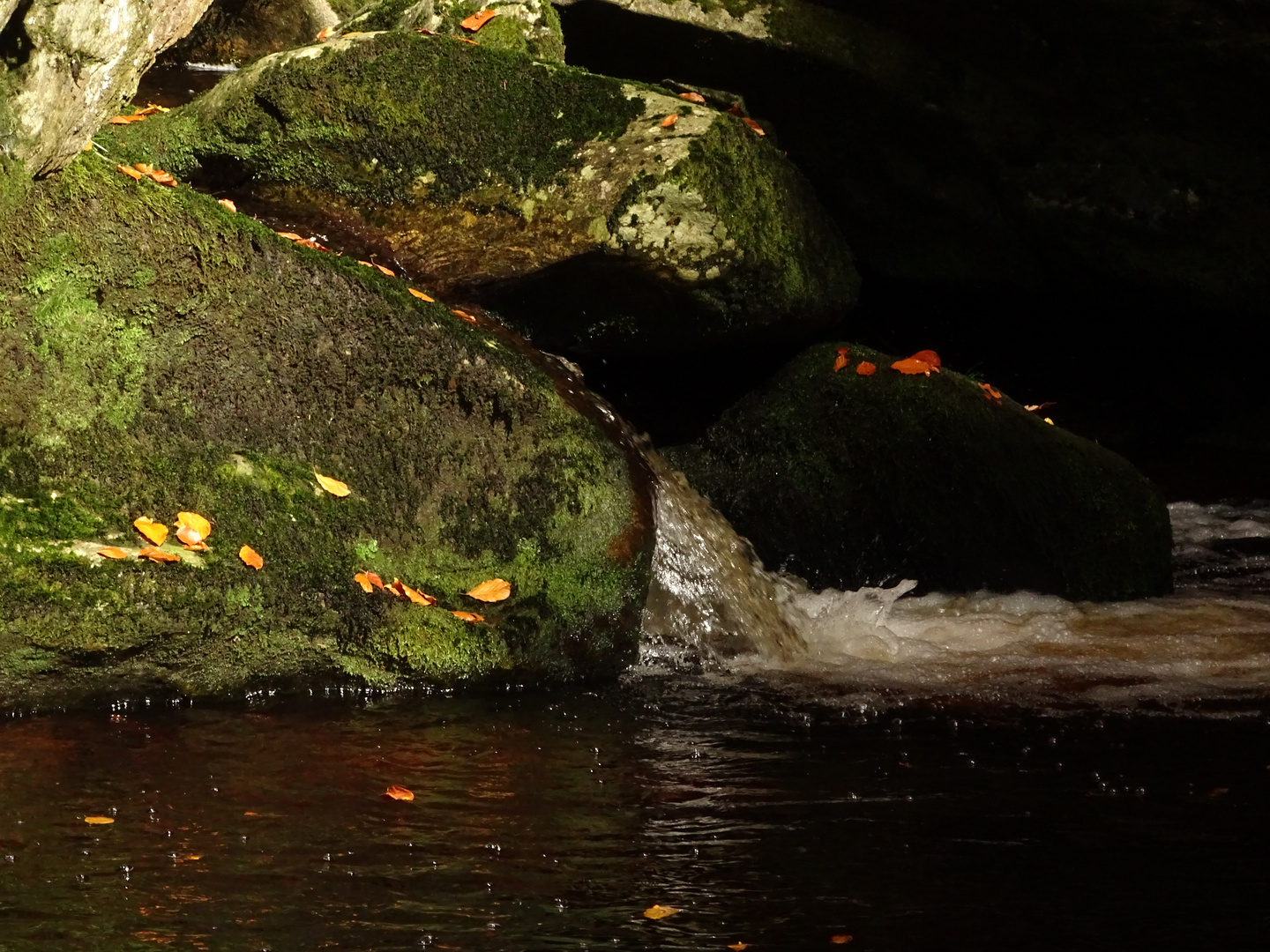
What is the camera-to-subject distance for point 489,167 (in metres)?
6.86

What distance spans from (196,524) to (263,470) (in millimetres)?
393

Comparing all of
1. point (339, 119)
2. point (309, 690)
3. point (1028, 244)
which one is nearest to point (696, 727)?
point (309, 690)

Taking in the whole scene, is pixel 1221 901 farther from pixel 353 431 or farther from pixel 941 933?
pixel 353 431

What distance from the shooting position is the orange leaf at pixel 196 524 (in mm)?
Result: 4797

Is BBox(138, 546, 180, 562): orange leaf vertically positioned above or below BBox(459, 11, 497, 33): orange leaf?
below

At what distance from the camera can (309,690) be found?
16.2 feet

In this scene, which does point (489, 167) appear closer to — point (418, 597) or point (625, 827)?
point (418, 597)

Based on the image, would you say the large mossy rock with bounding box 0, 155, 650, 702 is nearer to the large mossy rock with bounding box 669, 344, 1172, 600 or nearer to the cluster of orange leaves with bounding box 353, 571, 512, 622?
the cluster of orange leaves with bounding box 353, 571, 512, 622

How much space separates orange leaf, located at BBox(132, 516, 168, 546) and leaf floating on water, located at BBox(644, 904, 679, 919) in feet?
8.03

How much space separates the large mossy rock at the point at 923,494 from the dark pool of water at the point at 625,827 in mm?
2024

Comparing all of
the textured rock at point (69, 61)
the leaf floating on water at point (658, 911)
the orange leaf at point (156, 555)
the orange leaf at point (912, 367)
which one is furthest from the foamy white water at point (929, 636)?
the textured rock at point (69, 61)

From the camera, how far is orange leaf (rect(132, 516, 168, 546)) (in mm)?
4715

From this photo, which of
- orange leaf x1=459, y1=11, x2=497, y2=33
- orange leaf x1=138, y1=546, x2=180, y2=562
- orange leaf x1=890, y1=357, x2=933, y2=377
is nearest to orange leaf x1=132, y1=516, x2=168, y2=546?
orange leaf x1=138, y1=546, x2=180, y2=562

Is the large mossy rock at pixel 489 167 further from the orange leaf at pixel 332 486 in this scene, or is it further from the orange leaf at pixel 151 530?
the orange leaf at pixel 151 530
